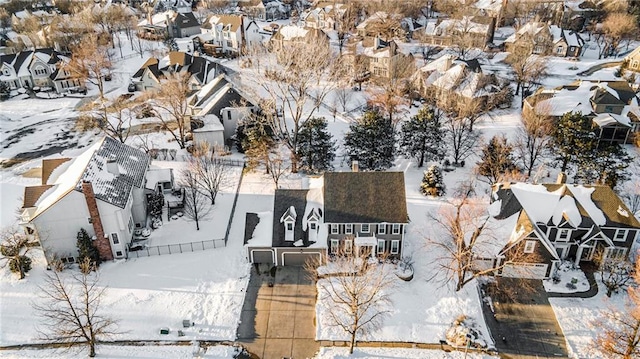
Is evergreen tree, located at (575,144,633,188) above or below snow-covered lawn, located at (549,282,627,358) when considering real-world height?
above

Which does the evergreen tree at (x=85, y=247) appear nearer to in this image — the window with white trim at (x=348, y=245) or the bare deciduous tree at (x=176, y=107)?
the window with white trim at (x=348, y=245)

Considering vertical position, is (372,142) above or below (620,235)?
above

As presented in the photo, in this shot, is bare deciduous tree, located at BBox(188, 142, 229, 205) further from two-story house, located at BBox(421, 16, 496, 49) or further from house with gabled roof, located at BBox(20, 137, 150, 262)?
two-story house, located at BBox(421, 16, 496, 49)

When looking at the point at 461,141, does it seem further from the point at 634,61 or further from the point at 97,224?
the point at 634,61

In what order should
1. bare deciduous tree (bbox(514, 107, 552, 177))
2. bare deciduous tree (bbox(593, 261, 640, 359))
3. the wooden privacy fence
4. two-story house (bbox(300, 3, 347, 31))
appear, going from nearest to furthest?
bare deciduous tree (bbox(593, 261, 640, 359))
the wooden privacy fence
bare deciduous tree (bbox(514, 107, 552, 177))
two-story house (bbox(300, 3, 347, 31))

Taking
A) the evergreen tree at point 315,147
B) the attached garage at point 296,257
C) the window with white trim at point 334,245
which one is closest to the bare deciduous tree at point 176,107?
the evergreen tree at point 315,147

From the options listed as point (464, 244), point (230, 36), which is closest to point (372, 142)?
point (464, 244)

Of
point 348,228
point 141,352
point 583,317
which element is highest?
point 348,228

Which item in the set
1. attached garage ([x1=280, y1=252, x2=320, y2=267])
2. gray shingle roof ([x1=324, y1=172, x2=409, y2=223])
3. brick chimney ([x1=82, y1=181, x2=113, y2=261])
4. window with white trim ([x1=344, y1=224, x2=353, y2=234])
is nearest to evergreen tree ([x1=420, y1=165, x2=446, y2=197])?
gray shingle roof ([x1=324, y1=172, x2=409, y2=223])
